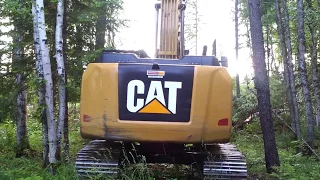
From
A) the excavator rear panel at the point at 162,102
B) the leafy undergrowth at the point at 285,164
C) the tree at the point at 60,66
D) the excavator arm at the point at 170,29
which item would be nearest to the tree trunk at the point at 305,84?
the leafy undergrowth at the point at 285,164

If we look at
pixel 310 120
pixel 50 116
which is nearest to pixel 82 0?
pixel 50 116

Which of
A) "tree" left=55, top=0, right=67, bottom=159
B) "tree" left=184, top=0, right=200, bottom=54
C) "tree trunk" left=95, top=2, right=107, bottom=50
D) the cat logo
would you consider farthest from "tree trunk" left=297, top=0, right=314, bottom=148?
"tree" left=184, top=0, right=200, bottom=54

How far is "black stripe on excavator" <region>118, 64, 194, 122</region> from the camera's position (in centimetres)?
572

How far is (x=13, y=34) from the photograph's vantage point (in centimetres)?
1009

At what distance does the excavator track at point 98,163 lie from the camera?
6.15 metres

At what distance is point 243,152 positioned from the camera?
10891mm

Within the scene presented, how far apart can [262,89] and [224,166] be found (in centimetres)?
178

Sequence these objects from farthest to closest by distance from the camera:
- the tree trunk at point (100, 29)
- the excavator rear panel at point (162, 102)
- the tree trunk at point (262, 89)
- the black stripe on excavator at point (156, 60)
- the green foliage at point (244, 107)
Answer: the green foliage at point (244, 107)
the tree trunk at point (100, 29)
the tree trunk at point (262, 89)
the black stripe on excavator at point (156, 60)
the excavator rear panel at point (162, 102)

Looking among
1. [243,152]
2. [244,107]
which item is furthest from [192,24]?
[243,152]

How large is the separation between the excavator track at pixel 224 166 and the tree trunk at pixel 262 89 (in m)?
1.04

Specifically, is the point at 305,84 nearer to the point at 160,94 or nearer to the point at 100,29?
the point at 100,29

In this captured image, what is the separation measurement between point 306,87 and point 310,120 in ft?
3.11

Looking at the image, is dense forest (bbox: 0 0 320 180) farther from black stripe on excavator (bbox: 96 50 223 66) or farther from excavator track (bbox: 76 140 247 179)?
black stripe on excavator (bbox: 96 50 223 66)

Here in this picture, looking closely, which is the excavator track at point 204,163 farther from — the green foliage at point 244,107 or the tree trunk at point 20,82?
the green foliage at point 244,107
